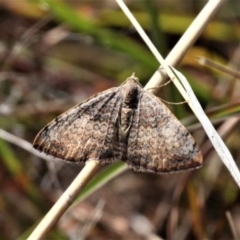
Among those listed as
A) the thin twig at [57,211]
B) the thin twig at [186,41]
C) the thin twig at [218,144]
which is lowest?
the thin twig at [57,211]

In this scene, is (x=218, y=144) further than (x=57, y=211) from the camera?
No

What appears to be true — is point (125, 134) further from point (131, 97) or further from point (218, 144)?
point (218, 144)

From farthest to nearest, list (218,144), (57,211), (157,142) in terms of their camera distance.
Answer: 1. (157,142)
2. (57,211)
3. (218,144)

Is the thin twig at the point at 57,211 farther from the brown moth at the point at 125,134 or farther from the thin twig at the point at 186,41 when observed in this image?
the thin twig at the point at 186,41

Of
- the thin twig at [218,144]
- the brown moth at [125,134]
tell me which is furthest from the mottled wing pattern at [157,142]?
the thin twig at [218,144]

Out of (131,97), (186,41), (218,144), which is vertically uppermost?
(186,41)

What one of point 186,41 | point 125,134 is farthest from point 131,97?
point 186,41

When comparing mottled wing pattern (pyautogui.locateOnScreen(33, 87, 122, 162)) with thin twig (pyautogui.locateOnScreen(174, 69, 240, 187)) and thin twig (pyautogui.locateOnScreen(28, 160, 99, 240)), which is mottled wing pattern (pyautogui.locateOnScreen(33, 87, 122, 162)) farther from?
thin twig (pyautogui.locateOnScreen(174, 69, 240, 187))
